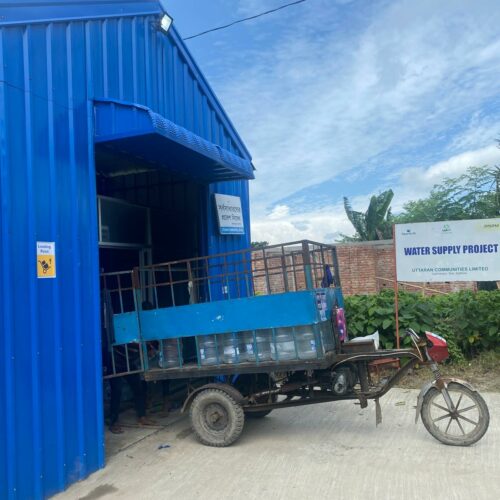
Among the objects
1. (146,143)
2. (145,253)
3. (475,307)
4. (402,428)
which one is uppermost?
(146,143)

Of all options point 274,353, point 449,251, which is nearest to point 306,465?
point 274,353

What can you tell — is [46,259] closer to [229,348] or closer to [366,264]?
[229,348]

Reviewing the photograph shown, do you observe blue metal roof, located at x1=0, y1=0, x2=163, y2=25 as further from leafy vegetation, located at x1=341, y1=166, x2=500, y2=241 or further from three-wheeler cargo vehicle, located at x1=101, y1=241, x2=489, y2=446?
leafy vegetation, located at x1=341, y1=166, x2=500, y2=241

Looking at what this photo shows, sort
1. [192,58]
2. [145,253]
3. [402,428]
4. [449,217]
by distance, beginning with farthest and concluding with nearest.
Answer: [449,217]
[145,253]
[192,58]
[402,428]

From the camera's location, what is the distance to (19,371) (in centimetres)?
408

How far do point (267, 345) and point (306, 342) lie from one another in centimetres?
42

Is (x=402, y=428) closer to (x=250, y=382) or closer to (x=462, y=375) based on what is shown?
(x=250, y=382)

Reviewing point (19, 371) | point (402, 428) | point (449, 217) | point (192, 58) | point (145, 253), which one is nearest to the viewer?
point (19, 371)

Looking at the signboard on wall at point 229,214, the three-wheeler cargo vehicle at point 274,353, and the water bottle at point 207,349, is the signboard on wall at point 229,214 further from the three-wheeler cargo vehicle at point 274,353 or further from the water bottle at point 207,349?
the water bottle at point 207,349

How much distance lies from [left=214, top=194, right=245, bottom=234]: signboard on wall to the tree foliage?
2000 centimetres

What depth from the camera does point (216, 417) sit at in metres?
5.59

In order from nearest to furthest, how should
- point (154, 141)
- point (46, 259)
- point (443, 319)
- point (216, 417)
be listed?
point (46, 259) → point (154, 141) → point (216, 417) → point (443, 319)

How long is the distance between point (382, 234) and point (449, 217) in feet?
12.6

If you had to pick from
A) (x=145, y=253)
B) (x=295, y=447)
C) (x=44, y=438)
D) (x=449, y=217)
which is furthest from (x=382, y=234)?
(x=44, y=438)
